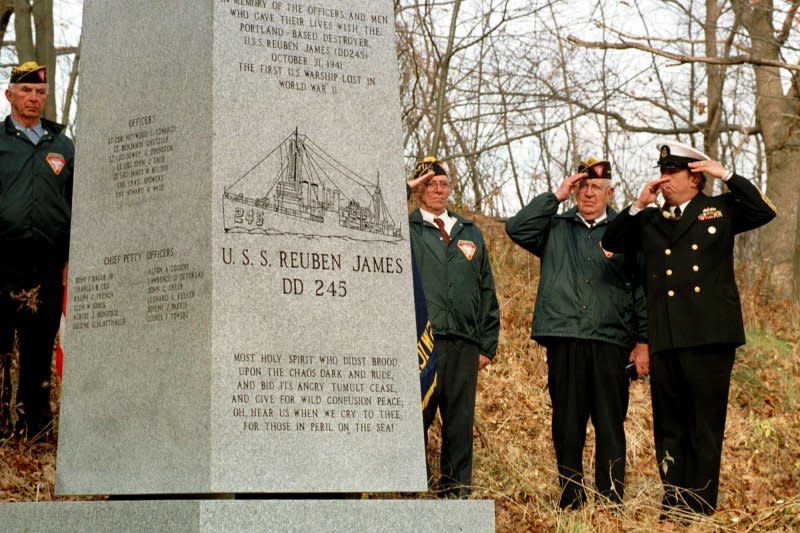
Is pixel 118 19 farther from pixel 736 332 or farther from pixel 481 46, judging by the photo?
pixel 481 46

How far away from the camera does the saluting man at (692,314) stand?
7062 millimetres

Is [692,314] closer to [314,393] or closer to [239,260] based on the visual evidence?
[314,393]

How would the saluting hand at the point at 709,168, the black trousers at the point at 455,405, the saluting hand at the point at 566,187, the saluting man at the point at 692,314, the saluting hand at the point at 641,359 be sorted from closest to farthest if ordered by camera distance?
the saluting man at the point at 692,314
the saluting hand at the point at 709,168
the saluting hand at the point at 641,359
the black trousers at the point at 455,405
the saluting hand at the point at 566,187

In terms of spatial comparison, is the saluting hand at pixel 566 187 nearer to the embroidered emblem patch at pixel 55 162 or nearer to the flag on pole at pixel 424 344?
the flag on pole at pixel 424 344

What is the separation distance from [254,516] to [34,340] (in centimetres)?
405

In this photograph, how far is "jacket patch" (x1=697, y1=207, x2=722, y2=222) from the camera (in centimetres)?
735

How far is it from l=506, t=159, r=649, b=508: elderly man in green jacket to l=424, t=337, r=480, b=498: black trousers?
0.54m

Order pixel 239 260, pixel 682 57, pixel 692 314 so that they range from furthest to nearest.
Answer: pixel 682 57, pixel 692 314, pixel 239 260

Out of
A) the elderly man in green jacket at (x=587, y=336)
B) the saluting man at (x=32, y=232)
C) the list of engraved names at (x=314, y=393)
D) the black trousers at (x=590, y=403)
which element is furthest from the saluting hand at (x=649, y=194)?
the saluting man at (x=32, y=232)

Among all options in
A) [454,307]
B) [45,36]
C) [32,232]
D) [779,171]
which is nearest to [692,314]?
[454,307]

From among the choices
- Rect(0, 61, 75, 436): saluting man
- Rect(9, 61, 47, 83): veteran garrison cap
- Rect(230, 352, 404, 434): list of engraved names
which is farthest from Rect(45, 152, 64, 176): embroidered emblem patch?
Rect(230, 352, 404, 434): list of engraved names

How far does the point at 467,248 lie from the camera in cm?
829

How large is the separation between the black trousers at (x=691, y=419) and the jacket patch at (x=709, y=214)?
804mm

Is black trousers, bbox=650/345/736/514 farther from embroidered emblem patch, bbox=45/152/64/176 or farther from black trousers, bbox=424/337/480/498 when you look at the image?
embroidered emblem patch, bbox=45/152/64/176
